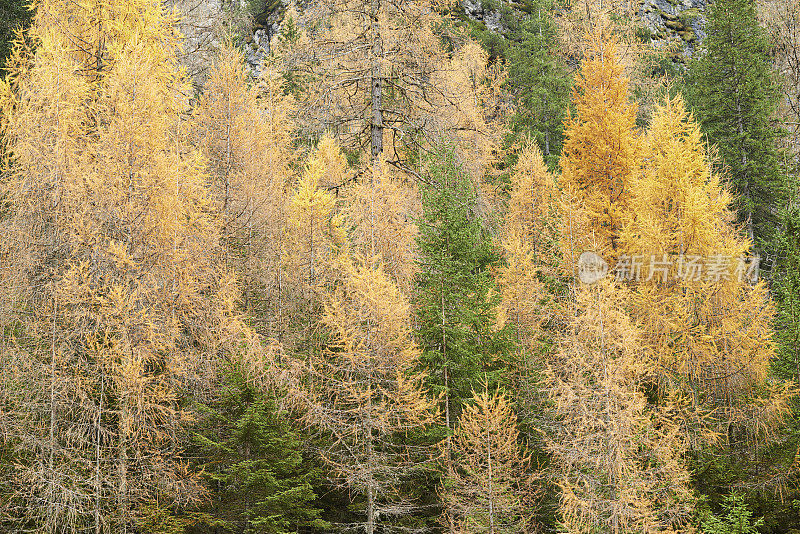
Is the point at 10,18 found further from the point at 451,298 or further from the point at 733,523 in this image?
the point at 733,523

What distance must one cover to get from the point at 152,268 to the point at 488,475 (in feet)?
27.1

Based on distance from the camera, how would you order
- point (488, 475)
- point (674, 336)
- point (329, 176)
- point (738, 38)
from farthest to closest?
point (738, 38), point (329, 176), point (674, 336), point (488, 475)

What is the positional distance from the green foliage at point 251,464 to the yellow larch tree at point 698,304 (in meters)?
8.94

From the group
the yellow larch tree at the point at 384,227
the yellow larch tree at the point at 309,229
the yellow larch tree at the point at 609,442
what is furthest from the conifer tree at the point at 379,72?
the yellow larch tree at the point at 309,229

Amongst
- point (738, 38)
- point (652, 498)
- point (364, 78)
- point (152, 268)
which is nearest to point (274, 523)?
point (152, 268)

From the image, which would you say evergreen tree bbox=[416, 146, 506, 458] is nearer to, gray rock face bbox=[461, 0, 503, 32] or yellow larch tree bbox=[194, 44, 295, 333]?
yellow larch tree bbox=[194, 44, 295, 333]

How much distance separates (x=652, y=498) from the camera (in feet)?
37.4

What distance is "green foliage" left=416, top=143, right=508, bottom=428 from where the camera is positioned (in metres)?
13.9

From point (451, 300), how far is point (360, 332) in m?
2.21

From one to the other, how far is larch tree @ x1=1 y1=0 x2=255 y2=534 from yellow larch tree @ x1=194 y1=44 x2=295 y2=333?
12.8 feet

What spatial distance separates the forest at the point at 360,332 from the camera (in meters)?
11.7

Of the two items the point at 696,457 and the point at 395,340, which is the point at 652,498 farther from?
the point at 395,340

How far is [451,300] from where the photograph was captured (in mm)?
14125

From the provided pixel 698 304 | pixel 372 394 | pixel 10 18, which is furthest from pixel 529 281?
pixel 10 18
